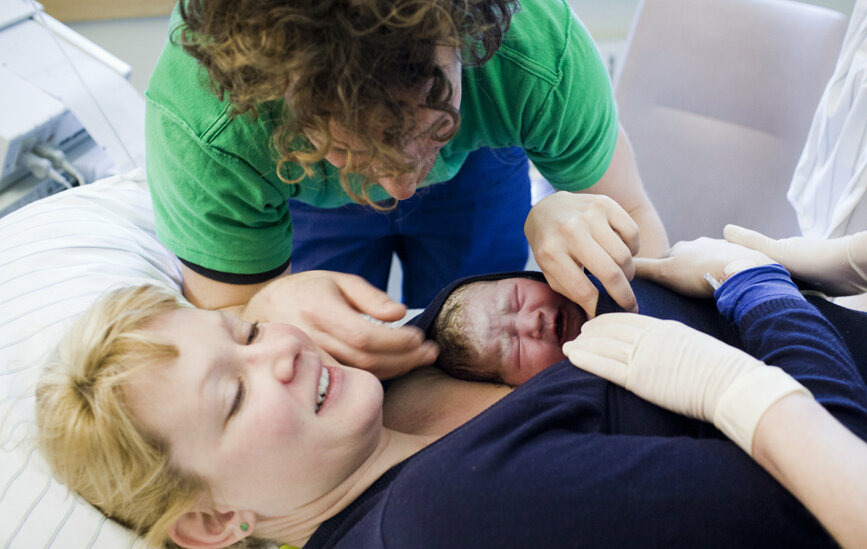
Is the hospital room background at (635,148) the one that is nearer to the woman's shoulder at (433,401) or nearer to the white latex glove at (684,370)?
the woman's shoulder at (433,401)

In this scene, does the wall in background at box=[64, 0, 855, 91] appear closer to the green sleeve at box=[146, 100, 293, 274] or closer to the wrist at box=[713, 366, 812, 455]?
the green sleeve at box=[146, 100, 293, 274]

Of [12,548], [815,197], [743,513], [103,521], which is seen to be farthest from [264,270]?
[815,197]

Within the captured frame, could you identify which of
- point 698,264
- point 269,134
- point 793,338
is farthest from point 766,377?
point 269,134

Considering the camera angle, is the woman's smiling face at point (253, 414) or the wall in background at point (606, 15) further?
the wall in background at point (606, 15)

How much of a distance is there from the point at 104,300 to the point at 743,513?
0.98 m

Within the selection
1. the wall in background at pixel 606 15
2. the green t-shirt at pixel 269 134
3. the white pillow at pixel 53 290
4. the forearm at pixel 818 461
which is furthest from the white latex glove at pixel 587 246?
the wall in background at pixel 606 15

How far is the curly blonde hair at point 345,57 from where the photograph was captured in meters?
0.62

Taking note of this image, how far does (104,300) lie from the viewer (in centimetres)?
101

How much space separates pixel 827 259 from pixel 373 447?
0.88m

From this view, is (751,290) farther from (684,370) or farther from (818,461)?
(818,461)

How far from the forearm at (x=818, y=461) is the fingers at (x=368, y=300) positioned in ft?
1.82

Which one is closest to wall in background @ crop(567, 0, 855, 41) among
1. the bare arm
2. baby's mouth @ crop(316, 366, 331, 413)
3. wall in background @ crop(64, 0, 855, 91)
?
wall in background @ crop(64, 0, 855, 91)

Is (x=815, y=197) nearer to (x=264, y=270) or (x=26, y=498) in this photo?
(x=264, y=270)

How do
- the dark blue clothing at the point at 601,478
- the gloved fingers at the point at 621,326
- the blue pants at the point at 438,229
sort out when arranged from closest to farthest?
1. the dark blue clothing at the point at 601,478
2. the gloved fingers at the point at 621,326
3. the blue pants at the point at 438,229
